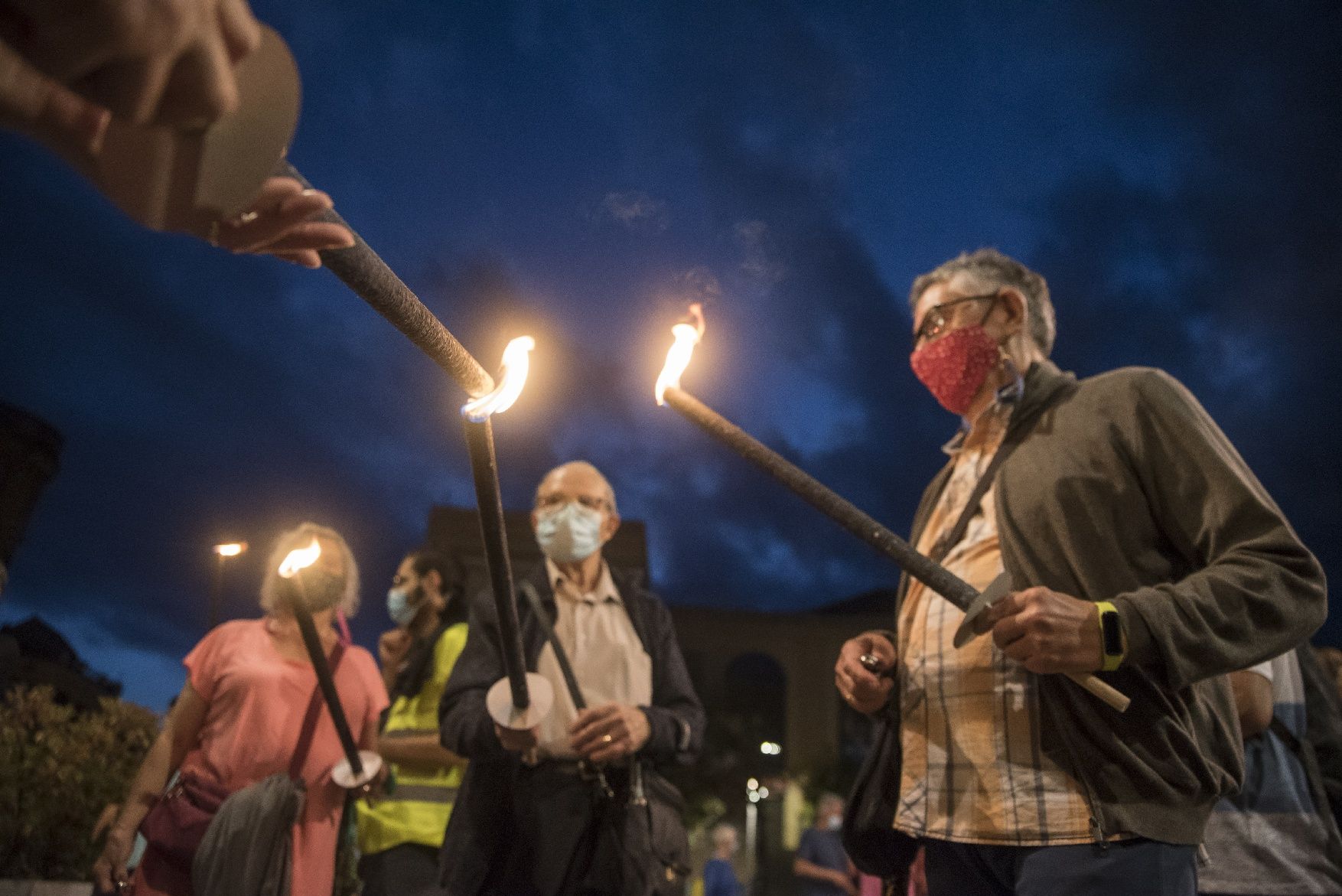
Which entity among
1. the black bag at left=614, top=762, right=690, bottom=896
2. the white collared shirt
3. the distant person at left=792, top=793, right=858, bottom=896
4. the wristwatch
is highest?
the white collared shirt

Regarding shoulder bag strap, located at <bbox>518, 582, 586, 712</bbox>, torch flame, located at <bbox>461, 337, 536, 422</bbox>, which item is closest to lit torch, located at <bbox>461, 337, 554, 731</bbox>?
torch flame, located at <bbox>461, 337, 536, 422</bbox>

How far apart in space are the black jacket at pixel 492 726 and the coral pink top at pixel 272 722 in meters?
0.64

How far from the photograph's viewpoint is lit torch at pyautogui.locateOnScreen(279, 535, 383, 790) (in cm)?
308

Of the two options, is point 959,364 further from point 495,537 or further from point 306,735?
point 306,735

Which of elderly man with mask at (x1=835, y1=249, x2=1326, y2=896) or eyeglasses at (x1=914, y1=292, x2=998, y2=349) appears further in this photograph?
eyeglasses at (x1=914, y1=292, x2=998, y2=349)

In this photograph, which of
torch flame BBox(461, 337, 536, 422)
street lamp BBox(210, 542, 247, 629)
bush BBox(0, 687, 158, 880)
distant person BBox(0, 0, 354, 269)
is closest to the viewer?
distant person BBox(0, 0, 354, 269)

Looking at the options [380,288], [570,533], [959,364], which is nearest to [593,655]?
[570,533]

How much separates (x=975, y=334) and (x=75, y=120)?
2832 millimetres

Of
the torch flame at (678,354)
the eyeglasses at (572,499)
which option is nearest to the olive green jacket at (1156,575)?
the torch flame at (678,354)

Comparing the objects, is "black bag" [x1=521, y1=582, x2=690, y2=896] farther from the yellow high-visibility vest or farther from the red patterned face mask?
the red patterned face mask

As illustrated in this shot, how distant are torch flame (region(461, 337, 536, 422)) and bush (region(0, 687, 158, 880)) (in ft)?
18.5

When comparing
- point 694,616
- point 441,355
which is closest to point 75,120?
point 441,355

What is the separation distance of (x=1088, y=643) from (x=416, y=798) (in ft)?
11.9

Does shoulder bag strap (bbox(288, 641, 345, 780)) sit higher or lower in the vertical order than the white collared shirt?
lower
